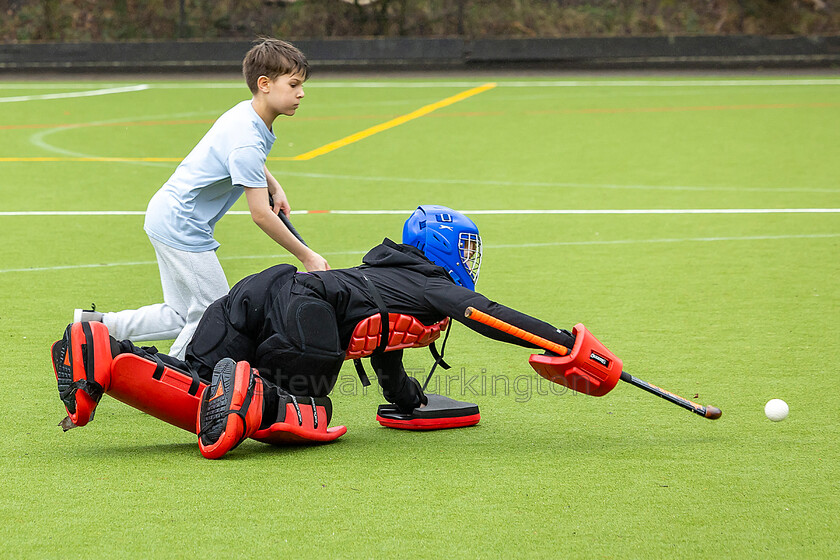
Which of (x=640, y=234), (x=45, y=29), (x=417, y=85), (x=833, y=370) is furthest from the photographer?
(x=45, y=29)

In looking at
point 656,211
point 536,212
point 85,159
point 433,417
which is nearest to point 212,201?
point 433,417

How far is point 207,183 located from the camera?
4.36 metres

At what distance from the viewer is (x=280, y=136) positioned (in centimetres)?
1299

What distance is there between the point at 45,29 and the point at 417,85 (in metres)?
9.72

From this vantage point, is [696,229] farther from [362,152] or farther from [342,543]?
[342,543]

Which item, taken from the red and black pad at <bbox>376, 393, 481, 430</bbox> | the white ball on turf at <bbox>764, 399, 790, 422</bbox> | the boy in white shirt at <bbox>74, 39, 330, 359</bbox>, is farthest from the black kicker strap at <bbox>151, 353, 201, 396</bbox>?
the white ball on turf at <bbox>764, 399, 790, 422</bbox>

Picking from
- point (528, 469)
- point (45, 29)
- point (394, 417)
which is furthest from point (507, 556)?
point (45, 29)

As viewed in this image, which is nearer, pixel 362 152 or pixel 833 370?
pixel 833 370

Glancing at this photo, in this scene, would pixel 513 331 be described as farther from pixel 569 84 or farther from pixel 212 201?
pixel 569 84

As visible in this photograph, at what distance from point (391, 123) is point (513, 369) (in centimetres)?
933

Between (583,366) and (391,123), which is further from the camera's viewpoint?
(391,123)

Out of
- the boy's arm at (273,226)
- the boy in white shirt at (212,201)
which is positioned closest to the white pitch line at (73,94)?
the boy in white shirt at (212,201)

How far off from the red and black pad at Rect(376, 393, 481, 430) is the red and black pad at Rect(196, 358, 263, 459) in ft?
2.32

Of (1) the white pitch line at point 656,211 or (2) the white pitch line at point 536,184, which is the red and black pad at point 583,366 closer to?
(1) the white pitch line at point 656,211
